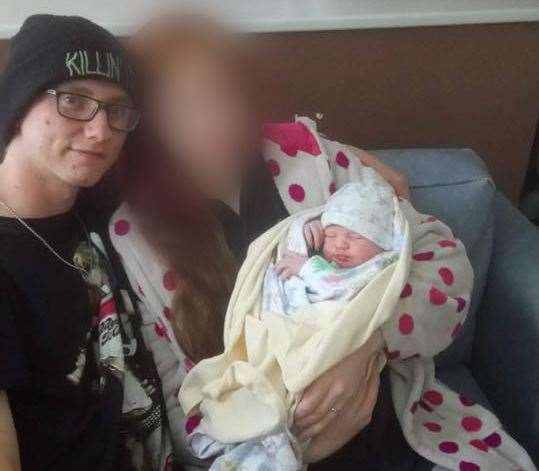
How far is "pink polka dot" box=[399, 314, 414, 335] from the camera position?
3.25 feet

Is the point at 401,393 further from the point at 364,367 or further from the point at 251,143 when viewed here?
the point at 251,143

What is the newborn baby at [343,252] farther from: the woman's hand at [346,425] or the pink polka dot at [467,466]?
the pink polka dot at [467,466]

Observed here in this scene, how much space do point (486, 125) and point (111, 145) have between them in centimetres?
104

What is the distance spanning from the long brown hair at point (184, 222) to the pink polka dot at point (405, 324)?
0.30 metres

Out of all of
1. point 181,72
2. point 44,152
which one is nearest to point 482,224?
point 181,72

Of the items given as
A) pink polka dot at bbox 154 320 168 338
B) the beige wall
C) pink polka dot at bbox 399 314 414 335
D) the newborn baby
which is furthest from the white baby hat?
Result: the beige wall

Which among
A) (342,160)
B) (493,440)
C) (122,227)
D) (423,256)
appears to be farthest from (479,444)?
(122,227)

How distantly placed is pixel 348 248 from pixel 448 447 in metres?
0.37

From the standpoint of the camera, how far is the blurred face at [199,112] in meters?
0.98

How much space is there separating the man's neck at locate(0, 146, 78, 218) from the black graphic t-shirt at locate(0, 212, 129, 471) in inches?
0.8

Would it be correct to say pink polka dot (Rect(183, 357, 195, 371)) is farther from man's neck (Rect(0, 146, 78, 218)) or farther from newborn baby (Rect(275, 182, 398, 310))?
man's neck (Rect(0, 146, 78, 218))

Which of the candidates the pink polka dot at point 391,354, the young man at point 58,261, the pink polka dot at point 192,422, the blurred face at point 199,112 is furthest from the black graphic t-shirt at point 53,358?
the pink polka dot at point 391,354

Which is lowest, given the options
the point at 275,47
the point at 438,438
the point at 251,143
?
the point at 438,438

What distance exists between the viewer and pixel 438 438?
106cm
